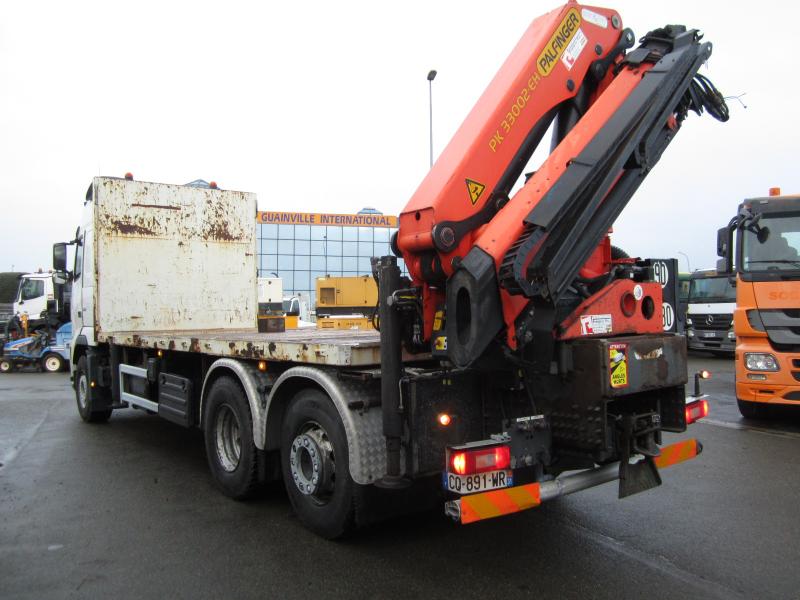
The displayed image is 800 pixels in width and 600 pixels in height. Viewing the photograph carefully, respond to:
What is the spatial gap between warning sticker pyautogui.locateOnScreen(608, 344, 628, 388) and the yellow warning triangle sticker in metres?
1.14

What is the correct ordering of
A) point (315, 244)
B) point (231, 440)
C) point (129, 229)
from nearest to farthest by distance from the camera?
point (231, 440) → point (129, 229) → point (315, 244)

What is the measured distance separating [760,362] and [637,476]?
16.4 ft

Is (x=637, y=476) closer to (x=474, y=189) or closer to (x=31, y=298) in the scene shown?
(x=474, y=189)

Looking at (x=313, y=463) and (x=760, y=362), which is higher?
(x=760, y=362)

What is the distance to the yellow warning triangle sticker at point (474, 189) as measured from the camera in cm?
362

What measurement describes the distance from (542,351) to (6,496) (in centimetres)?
493

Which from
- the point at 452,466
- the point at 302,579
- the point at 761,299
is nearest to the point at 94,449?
the point at 302,579

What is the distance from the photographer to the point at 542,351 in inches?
136

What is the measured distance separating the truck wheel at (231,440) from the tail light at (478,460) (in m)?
2.10

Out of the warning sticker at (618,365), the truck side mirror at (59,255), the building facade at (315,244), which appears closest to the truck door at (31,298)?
the truck side mirror at (59,255)

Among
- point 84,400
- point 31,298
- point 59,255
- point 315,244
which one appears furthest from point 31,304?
point 315,244

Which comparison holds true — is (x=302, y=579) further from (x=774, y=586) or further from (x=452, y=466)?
(x=774, y=586)

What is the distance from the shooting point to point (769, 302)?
7.63 metres

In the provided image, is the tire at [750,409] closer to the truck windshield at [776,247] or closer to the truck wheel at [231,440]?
the truck windshield at [776,247]
